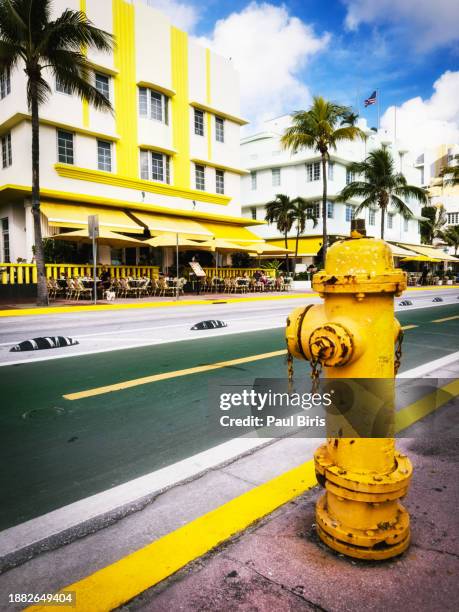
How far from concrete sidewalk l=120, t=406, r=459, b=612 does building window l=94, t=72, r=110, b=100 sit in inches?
954

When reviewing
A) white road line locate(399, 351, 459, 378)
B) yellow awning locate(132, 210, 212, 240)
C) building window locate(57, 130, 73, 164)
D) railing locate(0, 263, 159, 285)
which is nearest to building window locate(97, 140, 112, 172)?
building window locate(57, 130, 73, 164)

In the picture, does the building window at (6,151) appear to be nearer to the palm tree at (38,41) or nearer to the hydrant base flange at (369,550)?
the palm tree at (38,41)

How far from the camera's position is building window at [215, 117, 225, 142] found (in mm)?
27844

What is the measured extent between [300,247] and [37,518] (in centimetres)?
3844

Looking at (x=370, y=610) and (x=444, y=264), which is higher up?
(x=444, y=264)

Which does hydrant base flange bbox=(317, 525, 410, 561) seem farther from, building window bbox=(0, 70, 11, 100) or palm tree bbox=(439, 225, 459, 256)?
palm tree bbox=(439, 225, 459, 256)

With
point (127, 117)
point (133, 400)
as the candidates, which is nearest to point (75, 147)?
point (127, 117)

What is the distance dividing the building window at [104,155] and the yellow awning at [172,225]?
8.80 ft

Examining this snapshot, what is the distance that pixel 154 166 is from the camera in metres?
24.5

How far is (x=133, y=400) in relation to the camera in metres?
4.00

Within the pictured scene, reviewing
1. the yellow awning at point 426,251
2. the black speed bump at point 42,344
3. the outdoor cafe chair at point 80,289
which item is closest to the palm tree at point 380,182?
the yellow awning at point 426,251

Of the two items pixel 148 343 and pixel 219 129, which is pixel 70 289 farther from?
pixel 219 129

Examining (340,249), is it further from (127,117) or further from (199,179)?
(199,179)

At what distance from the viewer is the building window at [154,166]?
23969mm
